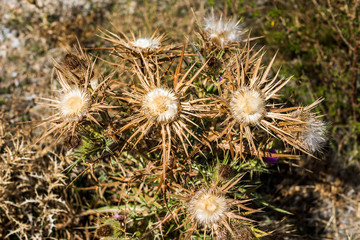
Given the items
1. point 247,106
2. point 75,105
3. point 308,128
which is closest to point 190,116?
point 247,106

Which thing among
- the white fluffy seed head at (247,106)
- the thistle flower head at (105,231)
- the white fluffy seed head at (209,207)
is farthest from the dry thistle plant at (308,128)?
the thistle flower head at (105,231)

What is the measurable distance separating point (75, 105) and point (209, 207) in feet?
2.90

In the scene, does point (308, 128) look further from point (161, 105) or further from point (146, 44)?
point (146, 44)

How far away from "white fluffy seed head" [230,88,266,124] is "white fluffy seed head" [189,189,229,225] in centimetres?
44

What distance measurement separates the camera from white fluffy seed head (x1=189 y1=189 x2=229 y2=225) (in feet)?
5.04

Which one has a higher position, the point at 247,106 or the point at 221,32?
the point at 221,32

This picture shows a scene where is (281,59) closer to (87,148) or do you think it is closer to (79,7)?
(87,148)

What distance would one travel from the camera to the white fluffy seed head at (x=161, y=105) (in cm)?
145

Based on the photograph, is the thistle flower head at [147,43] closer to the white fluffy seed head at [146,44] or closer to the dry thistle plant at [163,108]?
the white fluffy seed head at [146,44]

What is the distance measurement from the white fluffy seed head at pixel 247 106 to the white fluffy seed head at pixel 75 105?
2.47 feet

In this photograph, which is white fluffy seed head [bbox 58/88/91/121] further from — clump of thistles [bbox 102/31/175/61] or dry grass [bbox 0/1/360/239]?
clump of thistles [bbox 102/31/175/61]

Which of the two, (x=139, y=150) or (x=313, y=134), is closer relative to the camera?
(x=313, y=134)

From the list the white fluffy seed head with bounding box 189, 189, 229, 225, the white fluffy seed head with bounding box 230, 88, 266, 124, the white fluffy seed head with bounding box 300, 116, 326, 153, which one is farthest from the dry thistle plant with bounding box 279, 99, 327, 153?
the white fluffy seed head with bounding box 189, 189, 229, 225

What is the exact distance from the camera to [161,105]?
1.44m
